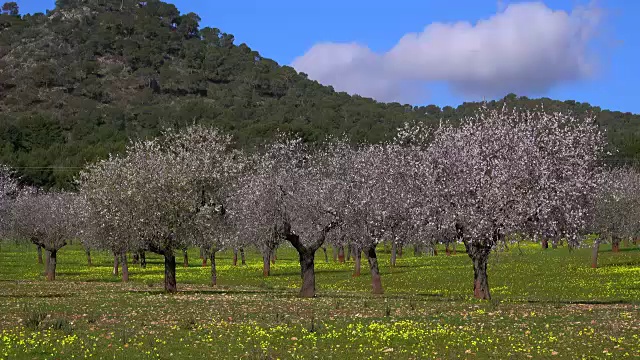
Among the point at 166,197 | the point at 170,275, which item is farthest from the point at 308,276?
the point at 166,197

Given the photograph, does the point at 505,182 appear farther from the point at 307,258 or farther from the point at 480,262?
the point at 307,258

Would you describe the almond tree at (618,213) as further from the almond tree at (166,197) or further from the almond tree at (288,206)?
the almond tree at (166,197)

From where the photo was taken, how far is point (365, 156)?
185 ft

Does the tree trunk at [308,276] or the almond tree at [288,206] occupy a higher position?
the almond tree at [288,206]

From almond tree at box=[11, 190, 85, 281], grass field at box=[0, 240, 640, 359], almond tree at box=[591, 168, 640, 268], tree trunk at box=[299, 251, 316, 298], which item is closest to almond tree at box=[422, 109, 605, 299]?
grass field at box=[0, 240, 640, 359]

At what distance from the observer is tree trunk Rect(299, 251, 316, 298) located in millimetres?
44844

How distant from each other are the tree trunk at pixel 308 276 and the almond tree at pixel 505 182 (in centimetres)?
1021

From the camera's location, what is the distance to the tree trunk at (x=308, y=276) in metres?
44.8

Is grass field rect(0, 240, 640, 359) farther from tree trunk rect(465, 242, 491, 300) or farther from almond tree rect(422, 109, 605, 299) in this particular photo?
almond tree rect(422, 109, 605, 299)

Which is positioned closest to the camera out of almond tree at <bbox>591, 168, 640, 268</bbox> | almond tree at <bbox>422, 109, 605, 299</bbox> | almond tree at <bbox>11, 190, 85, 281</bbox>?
almond tree at <bbox>422, 109, 605, 299</bbox>

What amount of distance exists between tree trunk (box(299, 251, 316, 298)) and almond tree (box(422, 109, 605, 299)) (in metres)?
10.2

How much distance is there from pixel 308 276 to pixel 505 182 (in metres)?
14.5

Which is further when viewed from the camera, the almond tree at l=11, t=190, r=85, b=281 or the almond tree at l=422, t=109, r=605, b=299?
the almond tree at l=11, t=190, r=85, b=281

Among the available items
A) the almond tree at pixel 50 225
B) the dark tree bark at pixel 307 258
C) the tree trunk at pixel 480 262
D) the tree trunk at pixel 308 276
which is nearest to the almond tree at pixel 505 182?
the tree trunk at pixel 480 262
